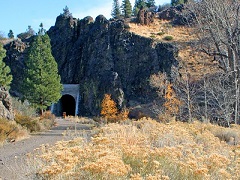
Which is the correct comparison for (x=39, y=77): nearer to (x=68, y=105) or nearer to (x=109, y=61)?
(x=109, y=61)

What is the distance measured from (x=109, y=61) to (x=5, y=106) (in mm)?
28679

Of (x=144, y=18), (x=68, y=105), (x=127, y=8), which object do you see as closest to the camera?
(x=144, y=18)

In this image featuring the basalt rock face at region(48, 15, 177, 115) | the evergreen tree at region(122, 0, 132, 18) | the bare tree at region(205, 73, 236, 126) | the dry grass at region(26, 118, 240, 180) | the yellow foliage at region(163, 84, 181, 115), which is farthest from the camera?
the evergreen tree at region(122, 0, 132, 18)

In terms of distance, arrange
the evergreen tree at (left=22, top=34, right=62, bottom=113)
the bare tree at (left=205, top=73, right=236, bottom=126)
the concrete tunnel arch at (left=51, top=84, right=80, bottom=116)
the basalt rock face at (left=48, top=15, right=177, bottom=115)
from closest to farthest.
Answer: the bare tree at (left=205, top=73, right=236, bottom=126) < the evergreen tree at (left=22, top=34, right=62, bottom=113) < the basalt rock face at (left=48, top=15, right=177, bottom=115) < the concrete tunnel arch at (left=51, top=84, right=80, bottom=116)

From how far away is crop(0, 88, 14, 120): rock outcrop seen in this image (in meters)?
18.4

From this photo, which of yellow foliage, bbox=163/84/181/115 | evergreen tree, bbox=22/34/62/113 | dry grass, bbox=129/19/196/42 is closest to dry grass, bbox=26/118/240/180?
yellow foliage, bbox=163/84/181/115

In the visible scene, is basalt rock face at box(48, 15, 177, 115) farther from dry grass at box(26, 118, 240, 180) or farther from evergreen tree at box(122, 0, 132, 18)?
dry grass at box(26, 118, 240, 180)

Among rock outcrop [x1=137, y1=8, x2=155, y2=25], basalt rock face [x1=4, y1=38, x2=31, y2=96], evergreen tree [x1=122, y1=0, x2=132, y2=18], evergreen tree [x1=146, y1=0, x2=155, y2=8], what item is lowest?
basalt rock face [x1=4, y1=38, x2=31, y2=96]

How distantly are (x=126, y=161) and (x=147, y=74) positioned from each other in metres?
39.2

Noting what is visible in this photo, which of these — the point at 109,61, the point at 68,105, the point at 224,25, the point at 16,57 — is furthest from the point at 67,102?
the point at 224,25

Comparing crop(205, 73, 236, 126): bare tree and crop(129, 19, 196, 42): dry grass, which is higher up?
crop(129, 19, 196, 42): dry grass

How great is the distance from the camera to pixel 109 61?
1859 inches

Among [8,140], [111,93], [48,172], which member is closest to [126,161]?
[48,172]

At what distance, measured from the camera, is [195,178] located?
→ 13.8 feet
